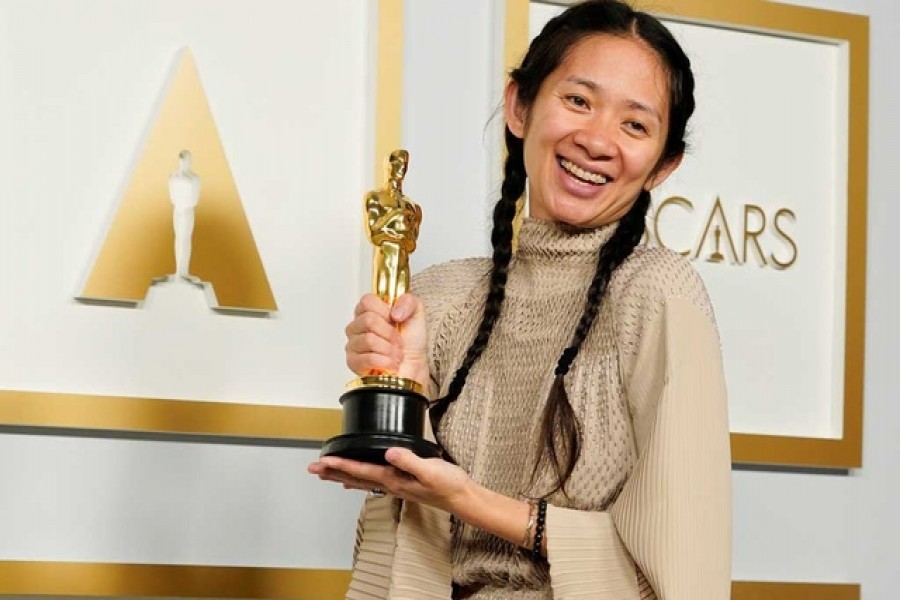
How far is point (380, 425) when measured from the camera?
1.10 meters

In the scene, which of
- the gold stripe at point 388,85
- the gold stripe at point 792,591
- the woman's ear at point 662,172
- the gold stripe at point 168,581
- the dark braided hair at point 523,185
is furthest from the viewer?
the gold stripe at point 792,591

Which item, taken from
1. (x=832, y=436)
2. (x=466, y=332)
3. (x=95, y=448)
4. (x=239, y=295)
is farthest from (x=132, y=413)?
(x=832, y=436)

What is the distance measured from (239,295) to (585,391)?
0.52 meters

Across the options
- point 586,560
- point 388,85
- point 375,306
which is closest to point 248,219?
point 388,85

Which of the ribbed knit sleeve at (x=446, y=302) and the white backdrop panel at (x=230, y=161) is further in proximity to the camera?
the white backdrop panel at (x=230, y=161)

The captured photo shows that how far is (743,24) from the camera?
180cm

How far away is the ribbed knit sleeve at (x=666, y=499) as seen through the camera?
109 centimetres

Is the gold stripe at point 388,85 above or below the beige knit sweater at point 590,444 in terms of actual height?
above

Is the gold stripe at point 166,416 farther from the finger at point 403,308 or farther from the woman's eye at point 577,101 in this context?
the woman's eye at point 577,101

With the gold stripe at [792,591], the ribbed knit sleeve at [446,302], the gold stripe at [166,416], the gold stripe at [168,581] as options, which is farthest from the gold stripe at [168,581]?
the gold stripe at [792,591]

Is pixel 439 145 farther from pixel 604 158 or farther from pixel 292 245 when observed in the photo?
pixel 604 158

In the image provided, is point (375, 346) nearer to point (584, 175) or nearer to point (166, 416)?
point (584, 175)

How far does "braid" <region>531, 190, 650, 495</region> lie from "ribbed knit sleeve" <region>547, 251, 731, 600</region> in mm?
46

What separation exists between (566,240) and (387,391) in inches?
8.6
